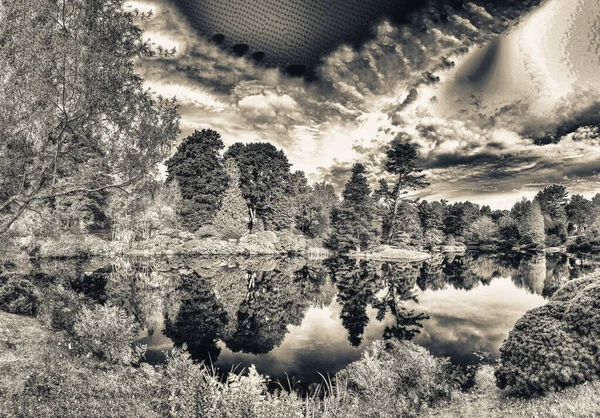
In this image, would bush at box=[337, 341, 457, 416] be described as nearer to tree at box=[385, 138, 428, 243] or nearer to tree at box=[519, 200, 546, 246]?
tree at box=[385, 138, 428, 243]

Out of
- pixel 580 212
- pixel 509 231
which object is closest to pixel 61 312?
pixel 509 231

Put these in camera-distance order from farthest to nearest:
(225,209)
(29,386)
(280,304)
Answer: (225,209) → (280,304) → (29,386)

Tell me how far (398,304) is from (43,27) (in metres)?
15.9

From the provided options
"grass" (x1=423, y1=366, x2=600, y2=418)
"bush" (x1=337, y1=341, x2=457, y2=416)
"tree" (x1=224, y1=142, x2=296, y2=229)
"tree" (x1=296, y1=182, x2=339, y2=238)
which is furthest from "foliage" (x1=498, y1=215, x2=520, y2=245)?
"bush" (x1=337, y1=341, x2=457, y2=416)

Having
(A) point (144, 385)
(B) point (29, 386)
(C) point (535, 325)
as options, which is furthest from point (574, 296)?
(B) point (29, 386)

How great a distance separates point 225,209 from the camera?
44062 mm

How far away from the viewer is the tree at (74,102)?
8.04 metres

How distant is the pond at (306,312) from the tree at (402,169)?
23.8m

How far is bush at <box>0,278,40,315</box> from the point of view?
1181 centimetres

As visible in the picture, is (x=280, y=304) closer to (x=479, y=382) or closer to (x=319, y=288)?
(x=319, y=288)

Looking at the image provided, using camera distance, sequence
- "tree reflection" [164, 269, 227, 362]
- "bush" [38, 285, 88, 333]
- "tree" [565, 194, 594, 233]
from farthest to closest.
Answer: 1. "tree" [565, 194, 594, 233]
2. "tree reflection" [164, 269, 227, 362]
3. "bush" [38, 285, 88, 333]

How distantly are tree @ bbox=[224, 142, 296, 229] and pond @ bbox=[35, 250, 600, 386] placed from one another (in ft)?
93.9

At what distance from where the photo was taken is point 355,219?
41438 millimetres

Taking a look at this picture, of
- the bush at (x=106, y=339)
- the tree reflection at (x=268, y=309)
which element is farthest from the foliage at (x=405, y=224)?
the bush at (x=106, y=339)
